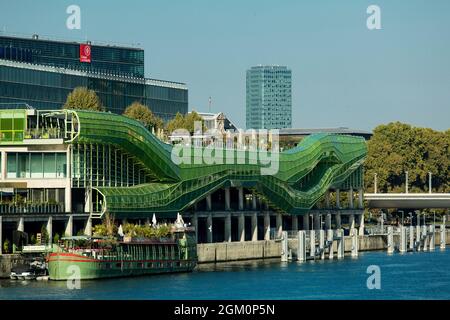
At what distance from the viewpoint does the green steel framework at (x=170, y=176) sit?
472 ft

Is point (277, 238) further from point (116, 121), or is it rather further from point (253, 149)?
point (116, 121)

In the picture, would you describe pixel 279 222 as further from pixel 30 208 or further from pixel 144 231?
pixel 30 208

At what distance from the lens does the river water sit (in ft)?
362

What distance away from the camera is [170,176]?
513 ft

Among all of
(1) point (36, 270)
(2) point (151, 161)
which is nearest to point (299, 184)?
(2) point (151, 161)

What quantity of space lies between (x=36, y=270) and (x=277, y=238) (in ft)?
206

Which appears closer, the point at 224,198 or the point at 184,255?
the point at 184,255

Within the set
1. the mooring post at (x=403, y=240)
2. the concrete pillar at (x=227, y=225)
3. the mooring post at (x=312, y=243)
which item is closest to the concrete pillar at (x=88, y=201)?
the mooring post at (x=312, y=243)

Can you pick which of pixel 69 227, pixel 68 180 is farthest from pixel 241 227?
pixel 69 227

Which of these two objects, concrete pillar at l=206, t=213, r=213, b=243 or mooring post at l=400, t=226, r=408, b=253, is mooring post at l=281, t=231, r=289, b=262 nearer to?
concrete pillar at l=206, t=213, r=213, b=243

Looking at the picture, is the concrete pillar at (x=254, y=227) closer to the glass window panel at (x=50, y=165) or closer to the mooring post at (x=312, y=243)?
the mooring post at (x=312, y=243)

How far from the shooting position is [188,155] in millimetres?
162875

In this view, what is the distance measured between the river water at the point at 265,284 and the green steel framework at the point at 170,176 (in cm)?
1006

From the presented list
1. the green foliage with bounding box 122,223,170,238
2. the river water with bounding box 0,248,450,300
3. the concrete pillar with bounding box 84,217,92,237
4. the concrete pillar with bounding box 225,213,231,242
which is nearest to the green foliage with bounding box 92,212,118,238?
the concrete pillar with bounding box 84,217,92,237
